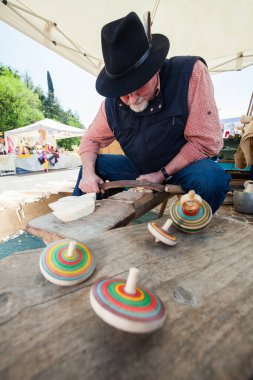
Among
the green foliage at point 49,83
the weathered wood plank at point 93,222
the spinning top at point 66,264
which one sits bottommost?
the weathered wood plank at point 93,222

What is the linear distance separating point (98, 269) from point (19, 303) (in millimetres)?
209

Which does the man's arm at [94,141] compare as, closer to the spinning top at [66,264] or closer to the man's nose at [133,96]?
the man's nose at [133,96]

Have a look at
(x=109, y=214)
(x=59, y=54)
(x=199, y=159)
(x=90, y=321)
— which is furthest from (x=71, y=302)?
(x=59, y=54)

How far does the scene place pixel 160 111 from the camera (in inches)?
61.1

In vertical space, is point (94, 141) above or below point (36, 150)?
above

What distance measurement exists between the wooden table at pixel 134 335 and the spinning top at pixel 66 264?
25mm

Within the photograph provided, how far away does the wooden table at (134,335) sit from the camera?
0.33 m

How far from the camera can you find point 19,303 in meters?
0.46

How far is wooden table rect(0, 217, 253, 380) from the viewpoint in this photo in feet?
1.09

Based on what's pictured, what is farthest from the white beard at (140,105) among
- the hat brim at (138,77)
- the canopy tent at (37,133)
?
the canopy tent at (37,133)

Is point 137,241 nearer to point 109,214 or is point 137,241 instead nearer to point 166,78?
point 109,214

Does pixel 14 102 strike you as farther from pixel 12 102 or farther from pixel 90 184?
pixel 90 184

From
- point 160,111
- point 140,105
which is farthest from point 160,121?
point 140,105

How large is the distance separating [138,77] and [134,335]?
1172 millimetres
